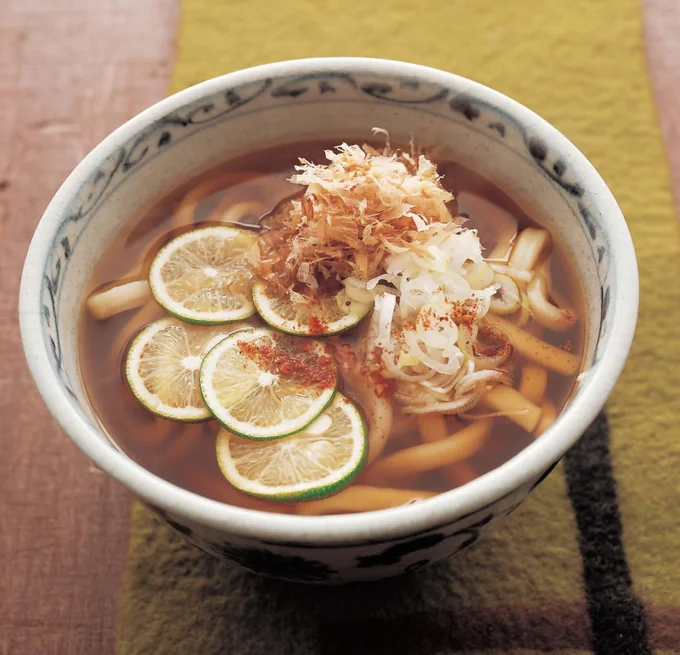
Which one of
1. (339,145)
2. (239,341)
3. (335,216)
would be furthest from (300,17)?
(239,341)

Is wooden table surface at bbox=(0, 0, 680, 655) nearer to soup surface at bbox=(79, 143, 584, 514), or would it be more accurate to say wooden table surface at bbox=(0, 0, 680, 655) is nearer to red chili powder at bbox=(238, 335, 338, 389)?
soup surface at bbox=(79, 143, 584, 514)

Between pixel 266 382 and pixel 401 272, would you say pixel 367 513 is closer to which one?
pixel 266 382

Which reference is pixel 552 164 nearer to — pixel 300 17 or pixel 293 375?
pixel 293 375

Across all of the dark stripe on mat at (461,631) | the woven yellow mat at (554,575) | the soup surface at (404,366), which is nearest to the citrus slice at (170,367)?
the soup surface at (404,366)

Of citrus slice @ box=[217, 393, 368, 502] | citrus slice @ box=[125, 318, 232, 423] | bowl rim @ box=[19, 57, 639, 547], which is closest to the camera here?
bowl rim @ box=[19, 57, 639, 547]

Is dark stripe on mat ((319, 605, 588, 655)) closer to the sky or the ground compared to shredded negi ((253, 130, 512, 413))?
closer to the ground

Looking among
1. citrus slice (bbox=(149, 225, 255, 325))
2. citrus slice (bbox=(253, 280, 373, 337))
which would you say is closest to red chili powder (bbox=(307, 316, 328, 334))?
citrus slice (bbox=(253, 280, 373, 337))

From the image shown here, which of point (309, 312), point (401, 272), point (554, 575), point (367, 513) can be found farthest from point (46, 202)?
point (554, 575)
